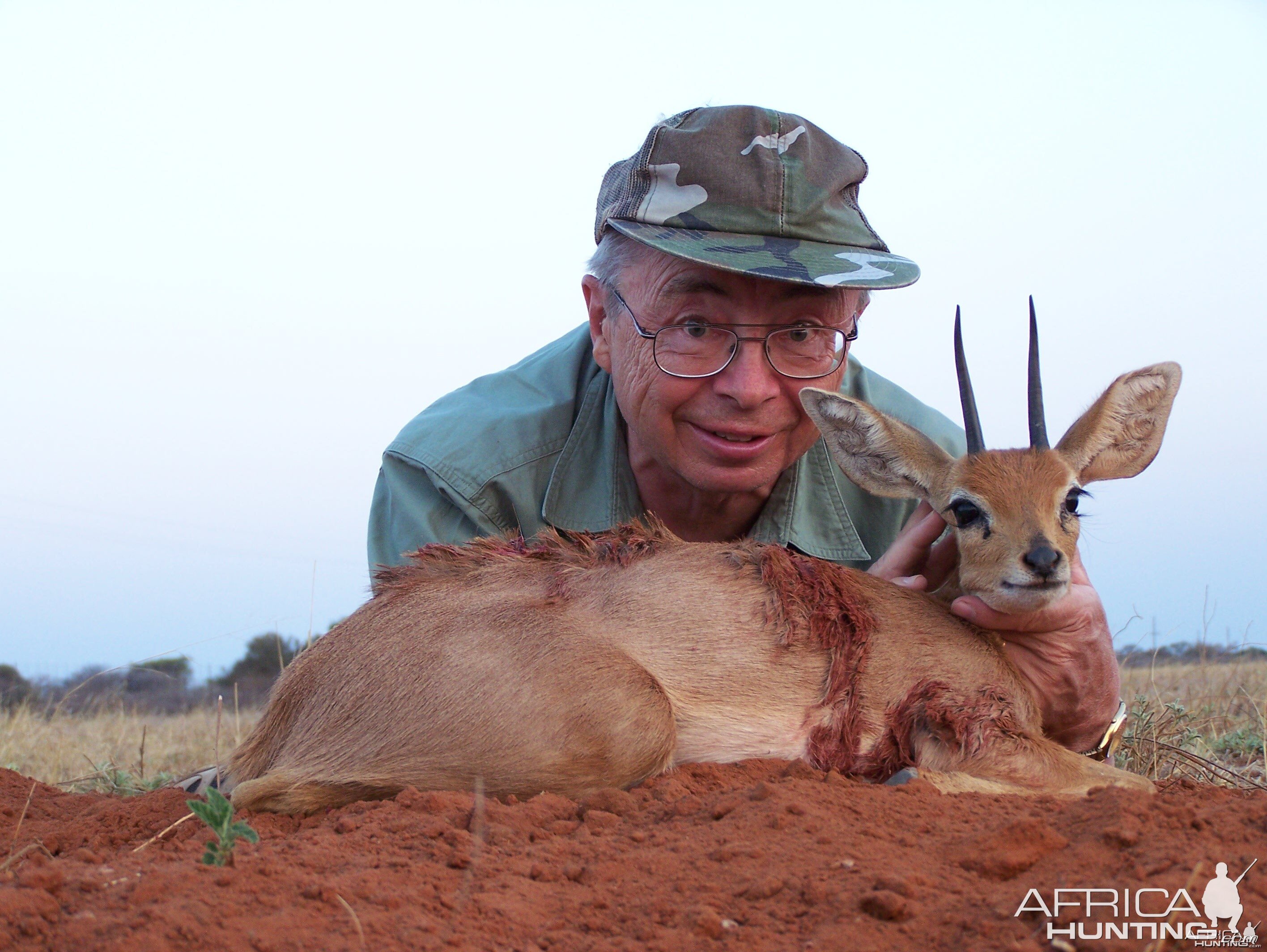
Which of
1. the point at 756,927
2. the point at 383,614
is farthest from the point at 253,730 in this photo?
the point at 756,927

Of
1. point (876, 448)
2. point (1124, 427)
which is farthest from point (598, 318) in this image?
point (1124, 427)

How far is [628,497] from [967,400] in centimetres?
200

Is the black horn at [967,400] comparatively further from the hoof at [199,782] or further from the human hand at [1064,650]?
the hoof at [199,782]

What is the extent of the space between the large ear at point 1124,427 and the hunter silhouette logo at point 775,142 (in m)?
1.88

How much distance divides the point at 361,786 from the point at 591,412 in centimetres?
292

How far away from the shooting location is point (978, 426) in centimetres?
476

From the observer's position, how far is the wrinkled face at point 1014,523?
416 centimetres

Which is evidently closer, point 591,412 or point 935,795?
point 935,795

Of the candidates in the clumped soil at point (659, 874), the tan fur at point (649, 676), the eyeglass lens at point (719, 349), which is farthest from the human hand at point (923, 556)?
the clumped soil at point (659, 874)

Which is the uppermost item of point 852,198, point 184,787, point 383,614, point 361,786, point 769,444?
point 852,198

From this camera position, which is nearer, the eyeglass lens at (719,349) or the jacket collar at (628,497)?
the eyeglass lens at (719,349)

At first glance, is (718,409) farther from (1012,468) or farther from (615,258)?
(1012,468)

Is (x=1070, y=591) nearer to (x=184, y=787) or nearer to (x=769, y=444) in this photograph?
(x=769, y=444)

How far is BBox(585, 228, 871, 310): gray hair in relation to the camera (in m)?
5.43
